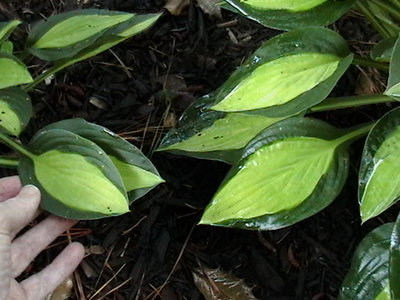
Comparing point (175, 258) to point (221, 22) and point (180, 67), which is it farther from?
point (221, 22)

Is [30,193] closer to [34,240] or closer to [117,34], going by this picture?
[34,240]

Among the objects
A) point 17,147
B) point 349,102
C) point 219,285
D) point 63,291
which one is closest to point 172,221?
point 219,285

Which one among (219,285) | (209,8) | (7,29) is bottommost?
(219,285)

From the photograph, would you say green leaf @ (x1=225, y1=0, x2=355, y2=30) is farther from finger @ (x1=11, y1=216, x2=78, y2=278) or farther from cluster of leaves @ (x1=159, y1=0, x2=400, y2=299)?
finger @ (x1=11, y1=216, x2=78, y2=278)

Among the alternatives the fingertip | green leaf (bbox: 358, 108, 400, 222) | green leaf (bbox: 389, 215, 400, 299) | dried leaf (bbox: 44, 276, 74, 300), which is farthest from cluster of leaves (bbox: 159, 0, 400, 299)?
dried leaf (bbox: 44, 276, 74, 300)

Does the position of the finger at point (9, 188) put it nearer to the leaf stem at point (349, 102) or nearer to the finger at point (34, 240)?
the finger at point (34, 240)

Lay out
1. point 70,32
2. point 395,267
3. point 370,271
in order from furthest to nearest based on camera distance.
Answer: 1. point 70,32
2. point 370,271
3. point 395,267
